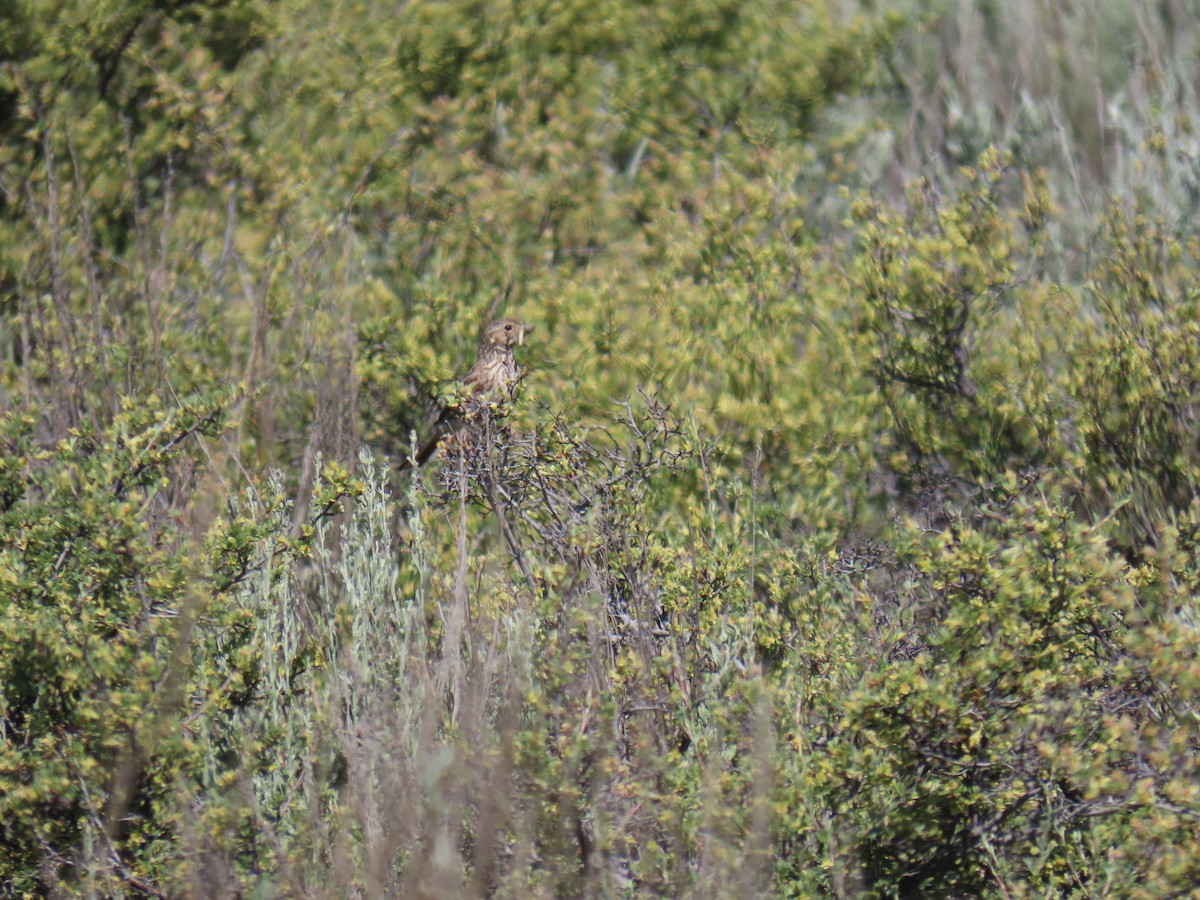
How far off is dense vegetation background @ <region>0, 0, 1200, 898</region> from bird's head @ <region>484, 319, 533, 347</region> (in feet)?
0.93

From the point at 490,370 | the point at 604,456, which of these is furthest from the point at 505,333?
the point at 604,456

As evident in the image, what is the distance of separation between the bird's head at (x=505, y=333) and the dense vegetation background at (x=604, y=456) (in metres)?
0.28

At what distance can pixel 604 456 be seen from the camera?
4.84 metres

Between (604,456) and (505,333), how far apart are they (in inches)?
74.1

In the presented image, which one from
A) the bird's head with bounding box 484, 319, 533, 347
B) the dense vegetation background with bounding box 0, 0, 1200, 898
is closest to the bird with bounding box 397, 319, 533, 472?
the bird's head with bounding box 484, 319, 533, 347

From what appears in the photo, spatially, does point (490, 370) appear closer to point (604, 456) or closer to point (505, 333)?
point (505, 333)

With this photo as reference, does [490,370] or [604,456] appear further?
[490,370]

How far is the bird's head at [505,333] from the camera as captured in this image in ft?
21.4

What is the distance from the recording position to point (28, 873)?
4.00m

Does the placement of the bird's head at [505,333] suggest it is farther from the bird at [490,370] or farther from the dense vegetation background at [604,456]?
the dense vegetation background at [604,456]

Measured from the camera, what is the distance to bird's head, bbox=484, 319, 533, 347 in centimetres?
652

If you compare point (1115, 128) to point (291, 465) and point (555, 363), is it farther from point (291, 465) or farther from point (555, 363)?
point (291, 465)

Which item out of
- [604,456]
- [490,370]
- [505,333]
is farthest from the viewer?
[505,333]

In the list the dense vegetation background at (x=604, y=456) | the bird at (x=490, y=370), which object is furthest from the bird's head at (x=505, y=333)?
the dense vegetation background at (x=604, y=456)
